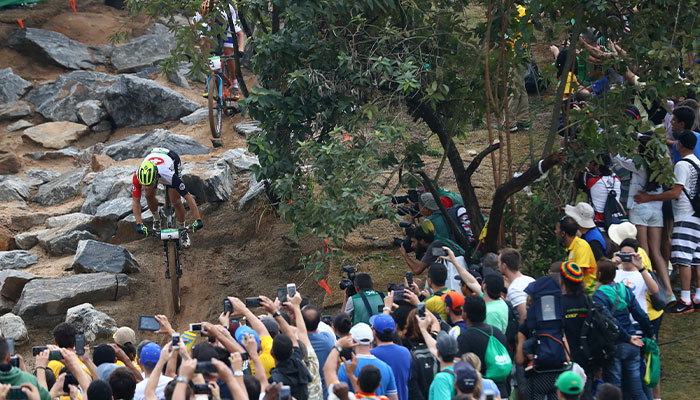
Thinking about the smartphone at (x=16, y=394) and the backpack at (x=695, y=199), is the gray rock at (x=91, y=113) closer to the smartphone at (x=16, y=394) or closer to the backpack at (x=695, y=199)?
the backpack at (x=695, y=199)

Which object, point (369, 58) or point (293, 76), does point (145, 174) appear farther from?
point (369, 58)

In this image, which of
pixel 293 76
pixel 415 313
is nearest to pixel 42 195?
pixel 293 76

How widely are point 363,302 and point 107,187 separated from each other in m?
7.71

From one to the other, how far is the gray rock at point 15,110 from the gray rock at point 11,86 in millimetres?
301

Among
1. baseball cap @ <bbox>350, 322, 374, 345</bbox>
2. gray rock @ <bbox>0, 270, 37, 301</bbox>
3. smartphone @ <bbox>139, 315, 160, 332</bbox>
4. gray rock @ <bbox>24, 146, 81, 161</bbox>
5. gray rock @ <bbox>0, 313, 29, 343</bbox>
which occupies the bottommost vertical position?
gray rock @ <bbox>0, 313, 29, 343</bbox>

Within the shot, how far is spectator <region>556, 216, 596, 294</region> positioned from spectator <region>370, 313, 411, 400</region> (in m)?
2.31

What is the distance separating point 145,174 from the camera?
10164 mm

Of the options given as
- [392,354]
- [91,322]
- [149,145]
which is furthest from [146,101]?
[392,354]

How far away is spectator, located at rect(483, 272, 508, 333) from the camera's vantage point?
6555 mm

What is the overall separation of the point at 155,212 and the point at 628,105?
599 cm

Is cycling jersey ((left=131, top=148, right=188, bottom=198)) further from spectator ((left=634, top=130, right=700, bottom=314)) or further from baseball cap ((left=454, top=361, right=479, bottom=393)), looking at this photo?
baseball cap ((left=454, top=361, right=479, bottom=393))

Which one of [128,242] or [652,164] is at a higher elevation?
[652,164]

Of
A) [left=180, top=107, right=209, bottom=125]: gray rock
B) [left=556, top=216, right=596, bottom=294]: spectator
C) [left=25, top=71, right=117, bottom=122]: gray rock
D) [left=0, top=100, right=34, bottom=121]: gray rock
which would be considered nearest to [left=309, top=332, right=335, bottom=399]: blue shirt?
[left=556, top=216, right=596, bottom=294]: spectator

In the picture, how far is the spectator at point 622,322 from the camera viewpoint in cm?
657
